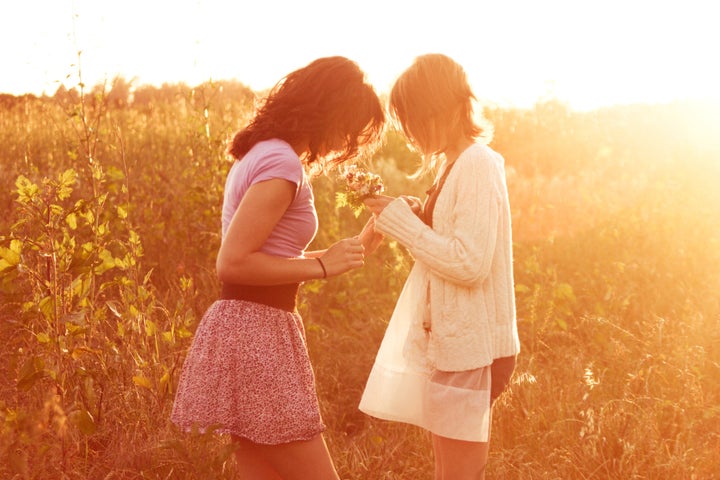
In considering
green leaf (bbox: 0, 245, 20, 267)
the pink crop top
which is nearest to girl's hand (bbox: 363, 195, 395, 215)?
the pink crop top

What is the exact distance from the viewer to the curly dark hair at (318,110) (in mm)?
2369

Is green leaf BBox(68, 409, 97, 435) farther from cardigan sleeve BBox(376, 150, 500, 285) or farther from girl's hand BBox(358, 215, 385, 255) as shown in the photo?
cardigan sleeve BBox(376, 150, 500, 285)

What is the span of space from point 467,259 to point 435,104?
53cm

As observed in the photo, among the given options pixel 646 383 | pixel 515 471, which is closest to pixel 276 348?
pixel 515 471

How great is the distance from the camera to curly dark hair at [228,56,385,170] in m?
2.37

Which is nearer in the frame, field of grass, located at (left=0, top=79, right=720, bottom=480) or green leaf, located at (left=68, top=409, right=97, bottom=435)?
green leaf, located at (left=68, top=409, right=97, bottom=435)

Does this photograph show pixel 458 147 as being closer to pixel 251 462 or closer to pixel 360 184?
pixel 360 184

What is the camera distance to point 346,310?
5648 mm

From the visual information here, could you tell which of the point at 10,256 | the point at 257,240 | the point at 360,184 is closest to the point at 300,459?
the point at 257,240

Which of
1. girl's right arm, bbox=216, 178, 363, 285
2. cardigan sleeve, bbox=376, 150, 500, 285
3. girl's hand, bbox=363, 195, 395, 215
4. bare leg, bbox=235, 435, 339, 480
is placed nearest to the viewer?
girl's right arm, bbox=216, 178, 363, 285

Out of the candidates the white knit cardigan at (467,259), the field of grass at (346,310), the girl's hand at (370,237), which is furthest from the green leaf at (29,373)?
the white knit cardigan at (467,259)

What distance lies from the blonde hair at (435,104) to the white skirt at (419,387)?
0.47 metres

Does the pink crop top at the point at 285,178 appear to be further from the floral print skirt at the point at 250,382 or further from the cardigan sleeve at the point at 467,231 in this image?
the cardigan sleeve at the point at 467,231

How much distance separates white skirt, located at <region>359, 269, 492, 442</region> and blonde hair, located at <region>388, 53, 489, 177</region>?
47cm
